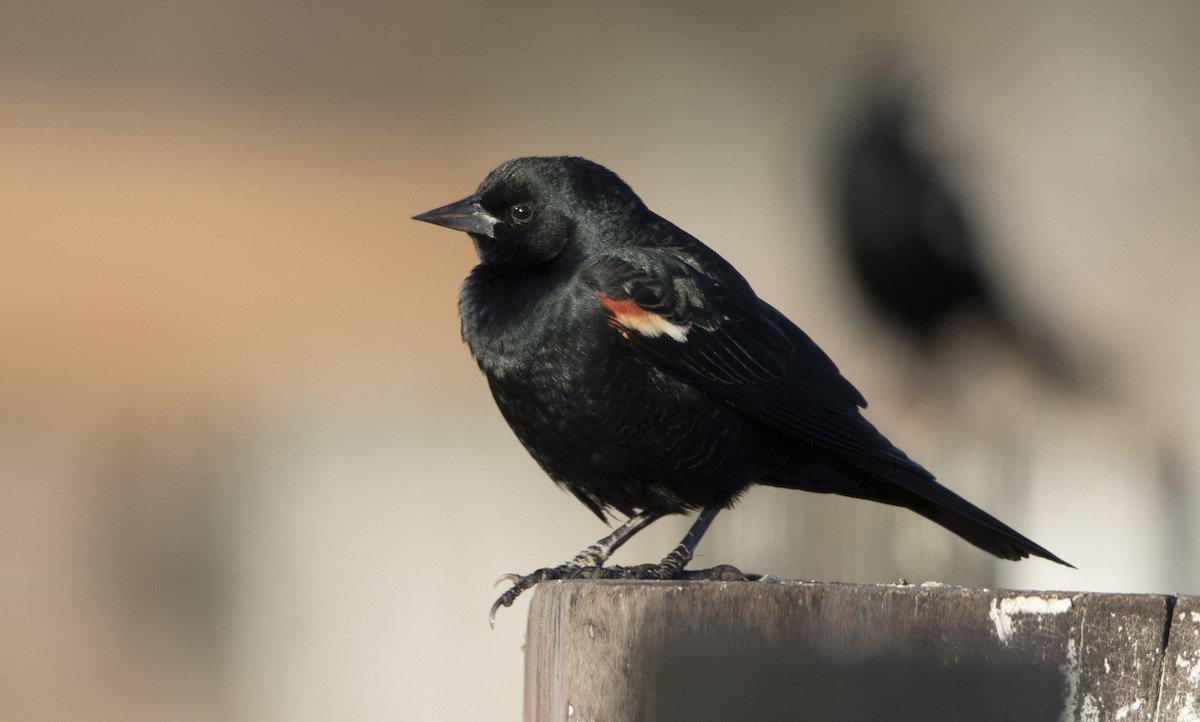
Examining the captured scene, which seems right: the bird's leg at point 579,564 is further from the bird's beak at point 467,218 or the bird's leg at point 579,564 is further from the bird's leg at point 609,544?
the bird's beak at point 467,218

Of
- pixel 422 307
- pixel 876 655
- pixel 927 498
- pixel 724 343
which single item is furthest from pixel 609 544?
pixel 422 307

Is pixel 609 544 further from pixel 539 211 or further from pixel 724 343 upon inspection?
pixel 539 211

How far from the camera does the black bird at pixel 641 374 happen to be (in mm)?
2879

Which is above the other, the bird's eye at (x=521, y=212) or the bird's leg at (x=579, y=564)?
the bird's eye at (x=521, y=212)

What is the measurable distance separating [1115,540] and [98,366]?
3.41m

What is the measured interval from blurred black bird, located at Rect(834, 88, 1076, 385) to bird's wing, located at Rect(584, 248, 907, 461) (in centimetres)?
236

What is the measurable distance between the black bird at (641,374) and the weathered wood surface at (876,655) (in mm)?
760

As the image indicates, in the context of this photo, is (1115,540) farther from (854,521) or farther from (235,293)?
(235,293)

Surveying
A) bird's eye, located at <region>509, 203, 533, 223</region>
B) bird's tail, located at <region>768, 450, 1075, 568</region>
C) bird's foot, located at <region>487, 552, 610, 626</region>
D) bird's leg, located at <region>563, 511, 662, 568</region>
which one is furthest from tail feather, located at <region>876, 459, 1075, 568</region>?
bird's eye, located at <region>509, 203, 533, 223</region>

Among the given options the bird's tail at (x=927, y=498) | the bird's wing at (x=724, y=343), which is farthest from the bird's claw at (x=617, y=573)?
the bird's tail at (x=927, y=498)

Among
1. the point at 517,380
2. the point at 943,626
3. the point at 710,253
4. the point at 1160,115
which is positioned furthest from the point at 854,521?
the point at 943,626

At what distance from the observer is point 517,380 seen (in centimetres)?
291

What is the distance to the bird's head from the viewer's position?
3.12 metres

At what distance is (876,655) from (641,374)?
3.73ft
